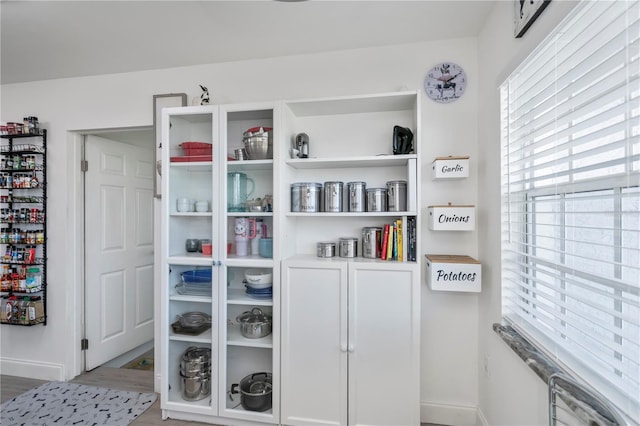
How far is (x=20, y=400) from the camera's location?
2.26m

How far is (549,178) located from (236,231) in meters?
1.72

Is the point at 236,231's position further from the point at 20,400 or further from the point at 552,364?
the point at 20,400

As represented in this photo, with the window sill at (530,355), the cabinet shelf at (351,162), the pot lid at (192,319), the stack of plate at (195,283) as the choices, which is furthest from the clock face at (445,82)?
the pot lid at (192,319)

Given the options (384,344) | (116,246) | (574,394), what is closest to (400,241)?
(384,344)

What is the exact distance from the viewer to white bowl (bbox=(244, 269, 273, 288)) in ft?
6.28

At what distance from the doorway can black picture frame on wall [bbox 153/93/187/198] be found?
0.83ft

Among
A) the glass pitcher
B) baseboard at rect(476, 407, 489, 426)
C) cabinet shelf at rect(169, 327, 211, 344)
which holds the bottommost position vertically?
baseboard at rect(476, 407, 489, 426)

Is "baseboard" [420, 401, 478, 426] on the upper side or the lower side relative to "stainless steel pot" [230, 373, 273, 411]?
lower

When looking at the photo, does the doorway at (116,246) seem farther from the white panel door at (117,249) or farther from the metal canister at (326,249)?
the metal canister at (326,249)

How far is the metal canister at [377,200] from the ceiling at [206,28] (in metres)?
1.02

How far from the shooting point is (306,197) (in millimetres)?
1916

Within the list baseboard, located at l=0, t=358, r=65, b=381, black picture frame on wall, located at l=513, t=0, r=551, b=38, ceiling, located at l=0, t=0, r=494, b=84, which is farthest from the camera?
baseboard, located at l=0, t=358, r=65, b=381

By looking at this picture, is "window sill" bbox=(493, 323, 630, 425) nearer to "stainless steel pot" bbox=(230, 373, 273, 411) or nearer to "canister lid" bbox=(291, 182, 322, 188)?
"canister lid" bbox=(291, 182, 322, 188)

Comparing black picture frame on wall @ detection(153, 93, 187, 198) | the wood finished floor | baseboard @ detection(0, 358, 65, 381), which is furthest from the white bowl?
baseboard @ detection(0, 358, 65, 381)
